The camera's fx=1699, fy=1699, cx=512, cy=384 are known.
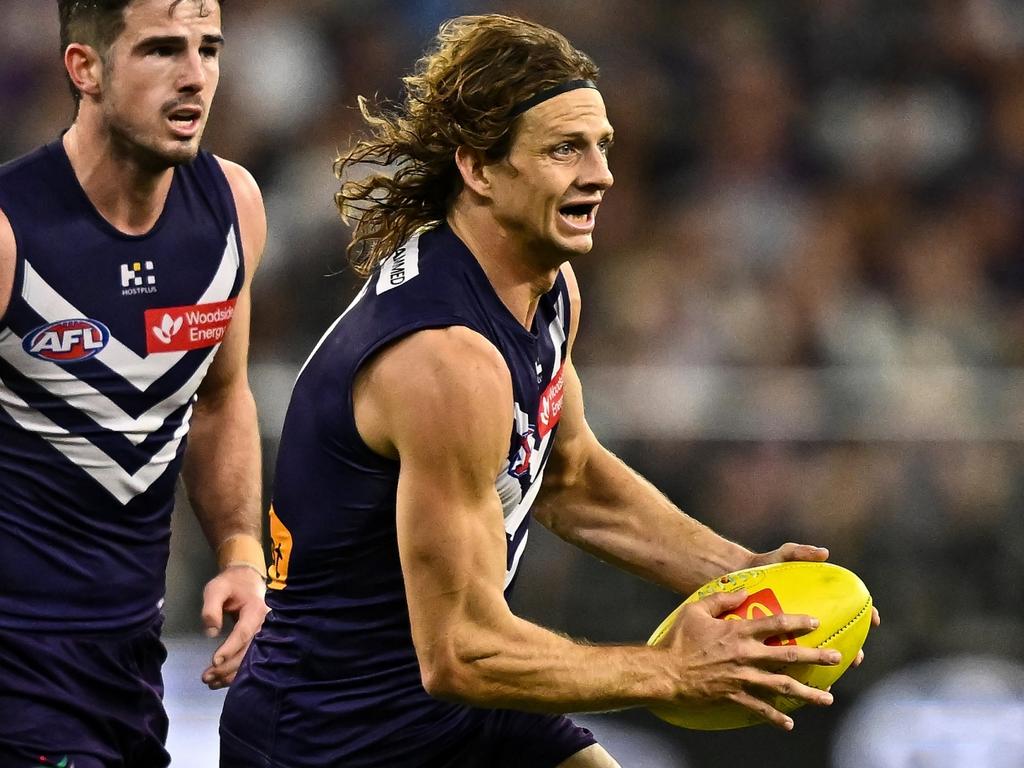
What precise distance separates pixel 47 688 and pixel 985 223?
7222mm

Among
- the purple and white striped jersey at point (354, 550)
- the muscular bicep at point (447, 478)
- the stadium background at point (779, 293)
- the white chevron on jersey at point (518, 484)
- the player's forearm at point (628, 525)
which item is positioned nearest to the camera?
the muscular bicep at point (447, 478)

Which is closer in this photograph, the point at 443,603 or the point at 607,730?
the point at 443,603

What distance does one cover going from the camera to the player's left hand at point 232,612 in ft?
13.3

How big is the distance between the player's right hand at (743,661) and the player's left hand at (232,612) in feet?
3.58

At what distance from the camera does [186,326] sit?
425 centimetres

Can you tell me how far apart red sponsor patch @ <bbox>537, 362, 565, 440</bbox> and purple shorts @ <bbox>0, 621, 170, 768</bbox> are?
1.14 metres

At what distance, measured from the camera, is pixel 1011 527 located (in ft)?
24.4

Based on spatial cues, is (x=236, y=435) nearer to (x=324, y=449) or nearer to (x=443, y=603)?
(x=324, y=449)

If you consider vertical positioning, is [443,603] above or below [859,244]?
above

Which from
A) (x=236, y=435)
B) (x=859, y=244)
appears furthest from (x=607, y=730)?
(x=859, y=244)

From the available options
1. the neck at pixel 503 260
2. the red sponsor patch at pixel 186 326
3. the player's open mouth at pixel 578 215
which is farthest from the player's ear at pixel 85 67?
the player's open mouth at pixel 578 215

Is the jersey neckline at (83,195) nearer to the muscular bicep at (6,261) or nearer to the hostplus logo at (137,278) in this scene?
the hostplus logo at (137,278)

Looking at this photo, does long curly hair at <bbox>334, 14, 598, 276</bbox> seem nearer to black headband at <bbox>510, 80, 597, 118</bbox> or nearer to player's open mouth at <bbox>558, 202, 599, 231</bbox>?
black headband at <bbox>510, 80, 597, 118</bbox>

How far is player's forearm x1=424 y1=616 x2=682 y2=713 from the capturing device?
142 inches
